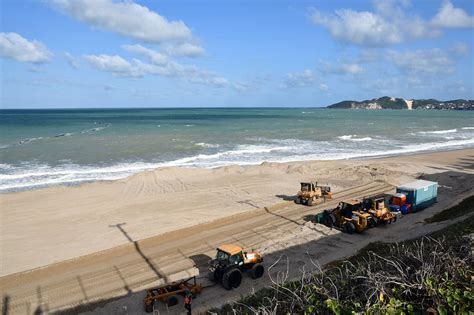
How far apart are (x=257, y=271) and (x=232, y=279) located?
1058mm

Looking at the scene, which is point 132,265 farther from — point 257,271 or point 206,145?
point 206,145

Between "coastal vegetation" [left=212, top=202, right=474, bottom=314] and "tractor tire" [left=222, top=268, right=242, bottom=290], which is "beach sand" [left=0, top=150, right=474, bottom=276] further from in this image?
"coastal vegetation" [left=212, top=202, right=474, bottom=314]

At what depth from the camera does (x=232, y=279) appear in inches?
495

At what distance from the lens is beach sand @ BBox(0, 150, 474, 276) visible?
17.0 m

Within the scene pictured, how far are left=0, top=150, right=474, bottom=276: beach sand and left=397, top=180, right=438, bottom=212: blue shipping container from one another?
5.60 m

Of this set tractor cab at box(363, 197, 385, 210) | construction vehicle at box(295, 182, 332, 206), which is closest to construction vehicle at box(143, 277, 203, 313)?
tractor cab at box(363, 197, 385, 210)

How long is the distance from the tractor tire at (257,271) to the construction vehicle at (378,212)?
744cm

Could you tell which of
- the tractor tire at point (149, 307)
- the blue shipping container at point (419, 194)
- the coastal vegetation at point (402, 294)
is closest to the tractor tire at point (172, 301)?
the tractor tire at point (149, 307)

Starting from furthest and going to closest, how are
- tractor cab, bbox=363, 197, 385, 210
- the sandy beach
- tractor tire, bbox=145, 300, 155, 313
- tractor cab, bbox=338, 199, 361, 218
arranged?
tractor cab, bbox=363, 197, 385, 210 < tractor cab, bbox=338, 199, 361, 218 < the sandy beach < tractor tire, bbox=145, 300, 155, 313

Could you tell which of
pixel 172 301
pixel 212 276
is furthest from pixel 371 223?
pixel 172 301

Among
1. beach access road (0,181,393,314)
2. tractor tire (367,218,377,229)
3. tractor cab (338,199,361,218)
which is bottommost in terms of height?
beach access road (0,181,393,314)

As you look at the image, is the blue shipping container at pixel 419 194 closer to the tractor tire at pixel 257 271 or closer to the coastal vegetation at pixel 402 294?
the tractor tire at pixel 257 271

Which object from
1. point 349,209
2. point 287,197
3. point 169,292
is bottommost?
point 169,292

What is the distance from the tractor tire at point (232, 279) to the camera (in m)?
12.5
